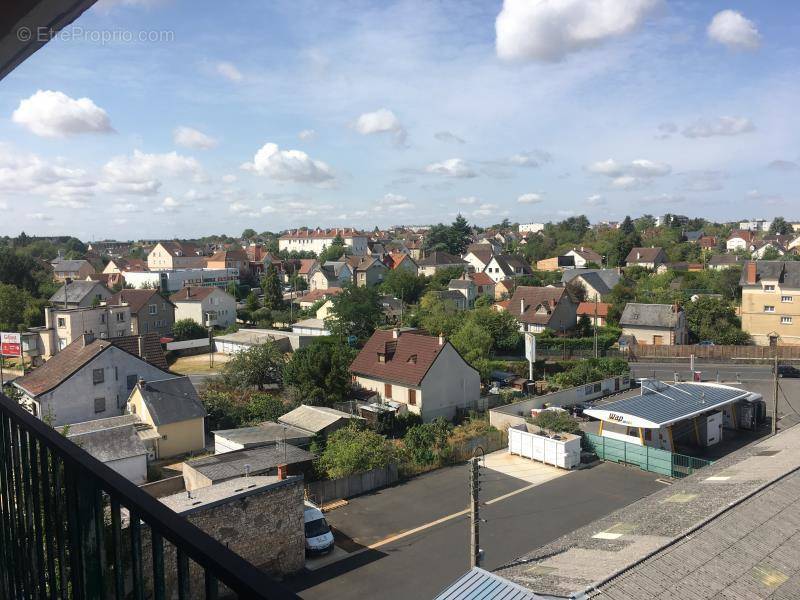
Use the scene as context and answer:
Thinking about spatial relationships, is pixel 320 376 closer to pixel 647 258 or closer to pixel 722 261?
pixel 647 258

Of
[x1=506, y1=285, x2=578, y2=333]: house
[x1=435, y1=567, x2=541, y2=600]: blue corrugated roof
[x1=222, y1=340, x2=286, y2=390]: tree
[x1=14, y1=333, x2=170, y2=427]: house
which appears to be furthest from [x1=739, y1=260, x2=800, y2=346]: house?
[x1=435, y1=567, x2=541, y2=600]: blue corrugated roof

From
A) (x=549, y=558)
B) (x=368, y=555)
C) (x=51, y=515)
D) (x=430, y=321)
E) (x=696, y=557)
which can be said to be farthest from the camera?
(x=430, y=321)

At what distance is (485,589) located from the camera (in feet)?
30.6

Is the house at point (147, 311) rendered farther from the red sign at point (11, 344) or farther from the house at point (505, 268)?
the house at point (505, 268)

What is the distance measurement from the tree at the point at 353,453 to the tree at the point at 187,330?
1000 inches

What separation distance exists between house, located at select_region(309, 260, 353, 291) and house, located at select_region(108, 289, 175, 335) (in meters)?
22.5

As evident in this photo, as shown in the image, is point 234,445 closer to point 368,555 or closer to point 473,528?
point 368,555

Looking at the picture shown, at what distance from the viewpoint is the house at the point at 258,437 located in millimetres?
18391

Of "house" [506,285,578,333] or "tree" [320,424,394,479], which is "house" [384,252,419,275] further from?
"tree" [320,424,394,479]

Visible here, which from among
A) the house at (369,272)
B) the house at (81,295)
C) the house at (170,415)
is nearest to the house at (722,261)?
the house at (369,272)

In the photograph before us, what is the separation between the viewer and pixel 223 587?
3.67 ft

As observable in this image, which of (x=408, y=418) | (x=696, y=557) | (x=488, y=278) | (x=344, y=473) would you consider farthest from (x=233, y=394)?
(x=488, y=278)

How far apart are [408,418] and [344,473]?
658 centimetres

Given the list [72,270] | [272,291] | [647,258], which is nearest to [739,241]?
[647,258]
